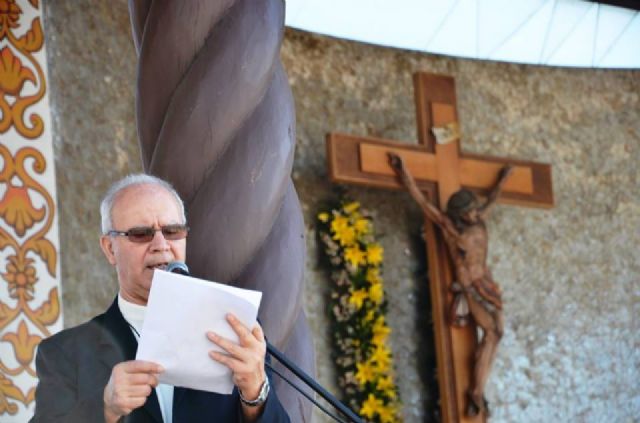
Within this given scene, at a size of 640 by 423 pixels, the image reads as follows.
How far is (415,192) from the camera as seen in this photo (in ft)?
22.1

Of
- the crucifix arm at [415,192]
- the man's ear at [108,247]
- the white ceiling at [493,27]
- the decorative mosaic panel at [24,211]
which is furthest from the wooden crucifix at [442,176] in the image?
the man's ear at [108,247]

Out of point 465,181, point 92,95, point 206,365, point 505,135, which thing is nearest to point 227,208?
point 206,365

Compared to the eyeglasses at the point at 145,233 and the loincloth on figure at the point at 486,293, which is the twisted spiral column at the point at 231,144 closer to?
the eyeglasses at the point at 145,233

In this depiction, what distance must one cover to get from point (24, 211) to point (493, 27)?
352 cm

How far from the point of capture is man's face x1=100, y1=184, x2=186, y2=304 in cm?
186

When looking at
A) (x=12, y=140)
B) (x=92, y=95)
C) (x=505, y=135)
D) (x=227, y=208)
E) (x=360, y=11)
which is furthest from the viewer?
(x=505, y=135)

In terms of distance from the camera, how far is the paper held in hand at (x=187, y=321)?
169 cm

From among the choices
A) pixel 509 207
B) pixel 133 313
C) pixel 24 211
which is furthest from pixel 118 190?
pixel 509 207

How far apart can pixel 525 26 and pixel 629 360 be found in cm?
215

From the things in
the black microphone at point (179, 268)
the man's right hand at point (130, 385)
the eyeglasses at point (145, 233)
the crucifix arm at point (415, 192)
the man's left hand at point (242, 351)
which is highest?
the crucifix arm at point (415, 192)

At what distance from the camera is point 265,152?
1.90 meters

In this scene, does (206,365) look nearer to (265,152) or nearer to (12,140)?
(265,152)

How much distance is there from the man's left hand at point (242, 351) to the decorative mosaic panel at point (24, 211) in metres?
3.51

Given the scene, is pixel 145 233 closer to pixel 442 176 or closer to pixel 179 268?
pixel 179 268
